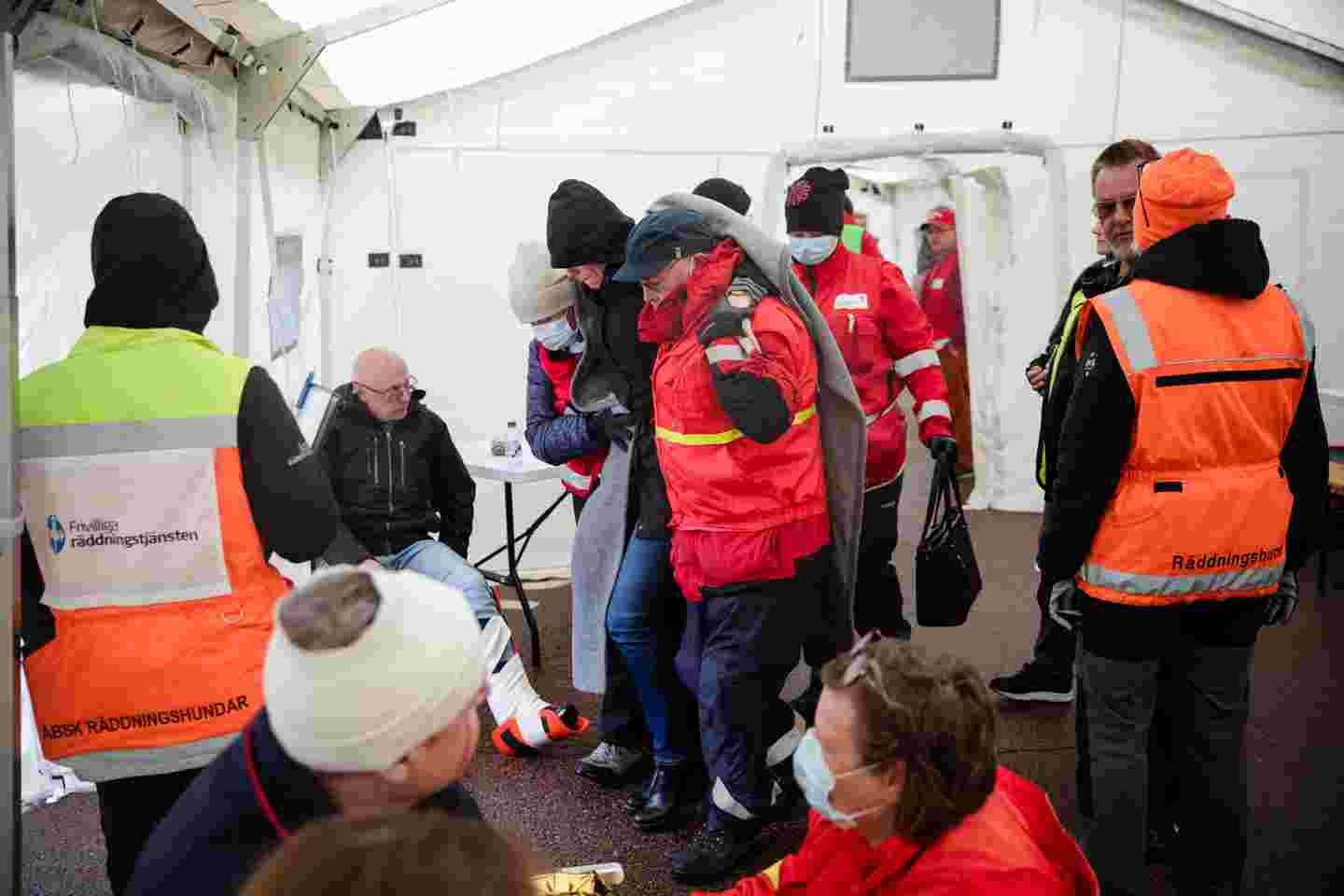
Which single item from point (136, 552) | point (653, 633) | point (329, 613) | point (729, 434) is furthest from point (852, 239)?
point (329, 613)

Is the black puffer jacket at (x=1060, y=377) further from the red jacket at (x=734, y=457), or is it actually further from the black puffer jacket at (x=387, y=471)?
the black puffer jacket at (x=387, y=471)

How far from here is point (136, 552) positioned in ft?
6.22

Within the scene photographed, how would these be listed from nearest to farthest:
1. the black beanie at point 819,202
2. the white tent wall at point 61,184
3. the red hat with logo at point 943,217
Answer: the white tent wall at point 61,184 < the black beanie at point 819,202 < the red hat with logo at point 943,217

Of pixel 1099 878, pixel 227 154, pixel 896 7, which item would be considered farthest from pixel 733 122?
pixel 1099 878

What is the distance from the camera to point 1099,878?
2426 mm

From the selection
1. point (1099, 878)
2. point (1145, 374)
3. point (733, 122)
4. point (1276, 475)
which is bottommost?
point (1099, 878)

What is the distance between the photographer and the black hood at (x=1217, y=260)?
2176 millimetres

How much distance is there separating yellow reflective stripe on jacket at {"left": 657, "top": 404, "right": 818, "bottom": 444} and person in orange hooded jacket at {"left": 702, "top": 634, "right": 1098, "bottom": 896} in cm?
104

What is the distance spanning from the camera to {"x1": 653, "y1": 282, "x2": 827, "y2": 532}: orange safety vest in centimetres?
258

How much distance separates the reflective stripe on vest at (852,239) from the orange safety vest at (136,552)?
7.02ft

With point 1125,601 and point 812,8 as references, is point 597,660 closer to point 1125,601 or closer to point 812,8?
point 1125,601

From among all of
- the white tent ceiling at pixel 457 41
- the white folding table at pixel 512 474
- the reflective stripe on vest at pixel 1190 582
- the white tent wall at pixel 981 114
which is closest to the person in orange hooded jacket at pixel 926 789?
the reflective stripe on vest at pixel 1190 582

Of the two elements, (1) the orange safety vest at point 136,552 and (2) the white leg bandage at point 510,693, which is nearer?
(1) the orange safety vest at point 136,552

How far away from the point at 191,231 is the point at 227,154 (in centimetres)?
188
